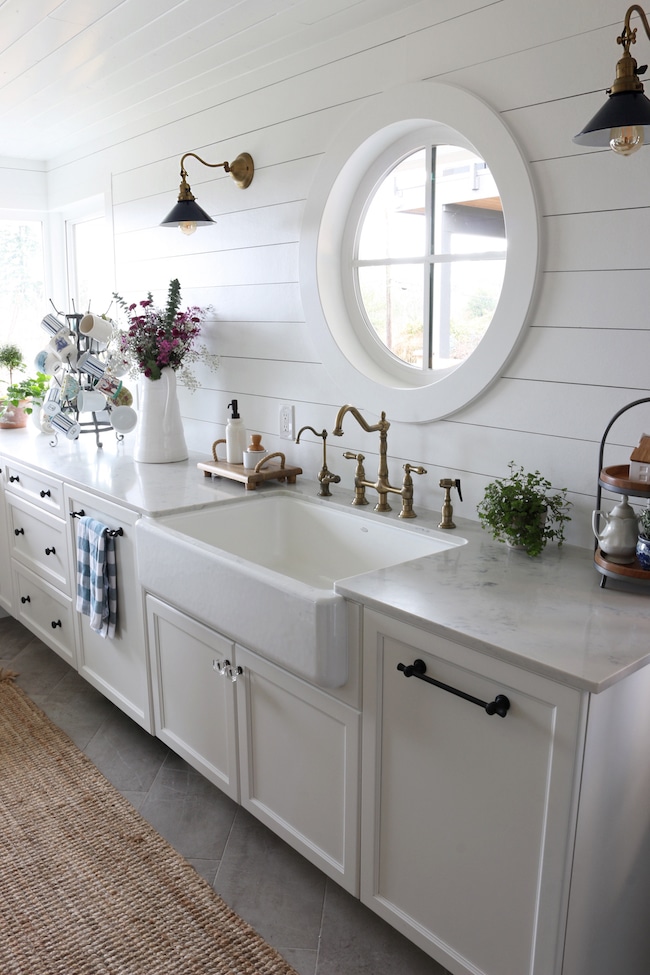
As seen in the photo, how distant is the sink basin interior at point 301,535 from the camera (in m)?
2.24

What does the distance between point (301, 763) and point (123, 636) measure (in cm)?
93

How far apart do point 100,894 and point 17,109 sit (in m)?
2.88

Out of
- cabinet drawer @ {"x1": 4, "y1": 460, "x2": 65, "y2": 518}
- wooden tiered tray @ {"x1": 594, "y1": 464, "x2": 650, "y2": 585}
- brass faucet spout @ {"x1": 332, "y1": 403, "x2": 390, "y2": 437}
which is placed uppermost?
brass faucet spout @ {"x1": 332, "y1": 403, "x2": 390, "y2": 437}

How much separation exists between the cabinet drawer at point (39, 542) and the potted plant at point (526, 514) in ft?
5.40

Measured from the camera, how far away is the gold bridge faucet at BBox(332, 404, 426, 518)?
2150 millimetres

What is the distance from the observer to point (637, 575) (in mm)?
1529

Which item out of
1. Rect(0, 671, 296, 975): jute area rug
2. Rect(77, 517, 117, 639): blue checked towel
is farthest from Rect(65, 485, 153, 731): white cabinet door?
Rect(0, 671, 296, 975): jute area rug

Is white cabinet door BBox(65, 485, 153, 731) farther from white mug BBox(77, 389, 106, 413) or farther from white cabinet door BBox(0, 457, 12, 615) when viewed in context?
white cabinet door BBox(0, 457, 12, 615)

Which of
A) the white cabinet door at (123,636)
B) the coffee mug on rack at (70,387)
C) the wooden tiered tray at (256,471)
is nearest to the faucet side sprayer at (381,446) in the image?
the wooden tiered tray at (256,471)

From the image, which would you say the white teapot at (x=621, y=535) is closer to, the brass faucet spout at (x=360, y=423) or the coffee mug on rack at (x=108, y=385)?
the brass faucet spout at (x=360, y=423)

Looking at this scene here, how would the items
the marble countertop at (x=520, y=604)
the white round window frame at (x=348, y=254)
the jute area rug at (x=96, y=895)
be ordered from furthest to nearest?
1. the white round window frame at (x=348, y=254)
2. the jute area rug at (x=96, y=895)
3. the marble countertop at (x=520, y=604)

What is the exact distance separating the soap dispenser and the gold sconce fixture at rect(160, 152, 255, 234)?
0.62 m

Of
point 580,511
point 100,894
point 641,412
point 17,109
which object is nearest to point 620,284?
point 641,412

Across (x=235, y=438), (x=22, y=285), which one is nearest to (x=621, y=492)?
(x=235, y=438)
